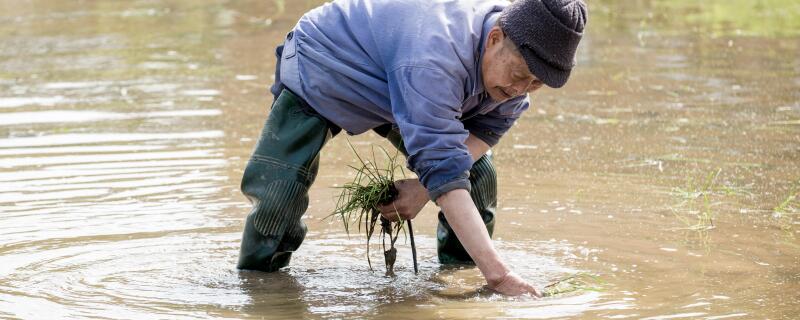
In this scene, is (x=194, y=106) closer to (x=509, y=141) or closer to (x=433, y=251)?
(x=509, y=141)

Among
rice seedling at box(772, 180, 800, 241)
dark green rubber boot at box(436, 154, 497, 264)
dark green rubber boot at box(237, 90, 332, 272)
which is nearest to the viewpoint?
dark green rubber boot at box(237, 90, 332, 272)

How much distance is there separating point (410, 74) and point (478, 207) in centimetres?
111

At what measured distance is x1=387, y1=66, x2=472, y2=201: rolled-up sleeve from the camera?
399 centimetres

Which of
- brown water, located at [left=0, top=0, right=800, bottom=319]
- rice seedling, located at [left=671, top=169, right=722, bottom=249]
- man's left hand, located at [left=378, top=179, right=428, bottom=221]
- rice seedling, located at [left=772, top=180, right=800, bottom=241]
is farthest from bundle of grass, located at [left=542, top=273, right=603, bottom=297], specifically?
rice seedling, located at [left=772, top=180, right=800, bottom=241]

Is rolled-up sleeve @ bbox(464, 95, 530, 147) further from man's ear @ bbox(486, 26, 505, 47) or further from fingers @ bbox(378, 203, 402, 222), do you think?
man's ear @ bbox(486, 26, 505, 47)

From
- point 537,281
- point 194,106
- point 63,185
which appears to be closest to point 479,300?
point 537,281

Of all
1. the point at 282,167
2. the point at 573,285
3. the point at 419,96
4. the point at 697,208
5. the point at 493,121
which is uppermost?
the point at 419,96

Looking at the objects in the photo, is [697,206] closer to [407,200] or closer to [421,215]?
[421,215]

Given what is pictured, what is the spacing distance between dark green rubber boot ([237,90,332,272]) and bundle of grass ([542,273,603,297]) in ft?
3.24

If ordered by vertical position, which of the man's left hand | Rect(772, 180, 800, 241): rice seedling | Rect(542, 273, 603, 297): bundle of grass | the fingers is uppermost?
the man's left hand

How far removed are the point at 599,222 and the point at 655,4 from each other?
8.80m

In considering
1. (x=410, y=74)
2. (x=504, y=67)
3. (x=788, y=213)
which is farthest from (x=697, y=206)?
(x=410, y=74)

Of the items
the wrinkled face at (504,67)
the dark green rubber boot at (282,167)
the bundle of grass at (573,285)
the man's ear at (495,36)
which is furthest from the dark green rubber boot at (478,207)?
the man's ear at (495,36)

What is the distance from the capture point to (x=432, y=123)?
401 cm
